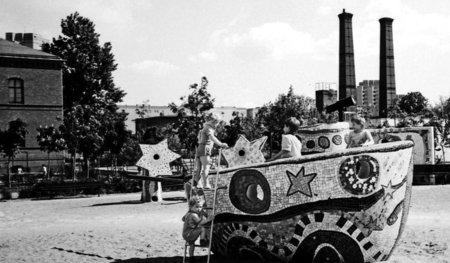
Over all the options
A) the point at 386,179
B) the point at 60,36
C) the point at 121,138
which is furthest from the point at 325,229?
the point at 60,36

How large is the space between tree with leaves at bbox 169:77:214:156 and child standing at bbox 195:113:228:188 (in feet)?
70.9

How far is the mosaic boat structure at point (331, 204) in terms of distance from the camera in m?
7.12

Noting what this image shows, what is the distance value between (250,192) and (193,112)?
2465 cm

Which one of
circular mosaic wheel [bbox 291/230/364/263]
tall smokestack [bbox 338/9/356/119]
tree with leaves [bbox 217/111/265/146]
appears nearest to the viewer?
circular mosaic wheel [bbox 291/230/364/263]

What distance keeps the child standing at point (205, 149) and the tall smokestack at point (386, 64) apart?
2264 inches

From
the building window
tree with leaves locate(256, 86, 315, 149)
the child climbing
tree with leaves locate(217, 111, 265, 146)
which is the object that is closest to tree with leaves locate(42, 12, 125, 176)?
the building window

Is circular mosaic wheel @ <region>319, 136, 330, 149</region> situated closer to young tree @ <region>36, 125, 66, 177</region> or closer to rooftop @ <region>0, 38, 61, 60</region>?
young tree @ <region>36, 125, 66, 177</region>

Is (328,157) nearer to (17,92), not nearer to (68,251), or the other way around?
(68,251)

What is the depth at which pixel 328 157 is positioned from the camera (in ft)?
23.7

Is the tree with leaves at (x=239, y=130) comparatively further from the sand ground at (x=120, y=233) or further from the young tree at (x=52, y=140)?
the sand ground at (x=120, y=233)

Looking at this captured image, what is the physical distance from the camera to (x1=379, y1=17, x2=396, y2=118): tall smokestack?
63562 mm

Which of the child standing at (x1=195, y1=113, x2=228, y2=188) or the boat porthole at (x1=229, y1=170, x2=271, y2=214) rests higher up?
the child standing at (x1=195, y1=113, x2=228, y2=188)

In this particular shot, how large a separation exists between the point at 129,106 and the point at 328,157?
93.5 metres

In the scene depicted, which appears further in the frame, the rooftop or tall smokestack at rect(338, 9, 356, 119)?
tall smokestack at rect(338, 9, 356, 119)
